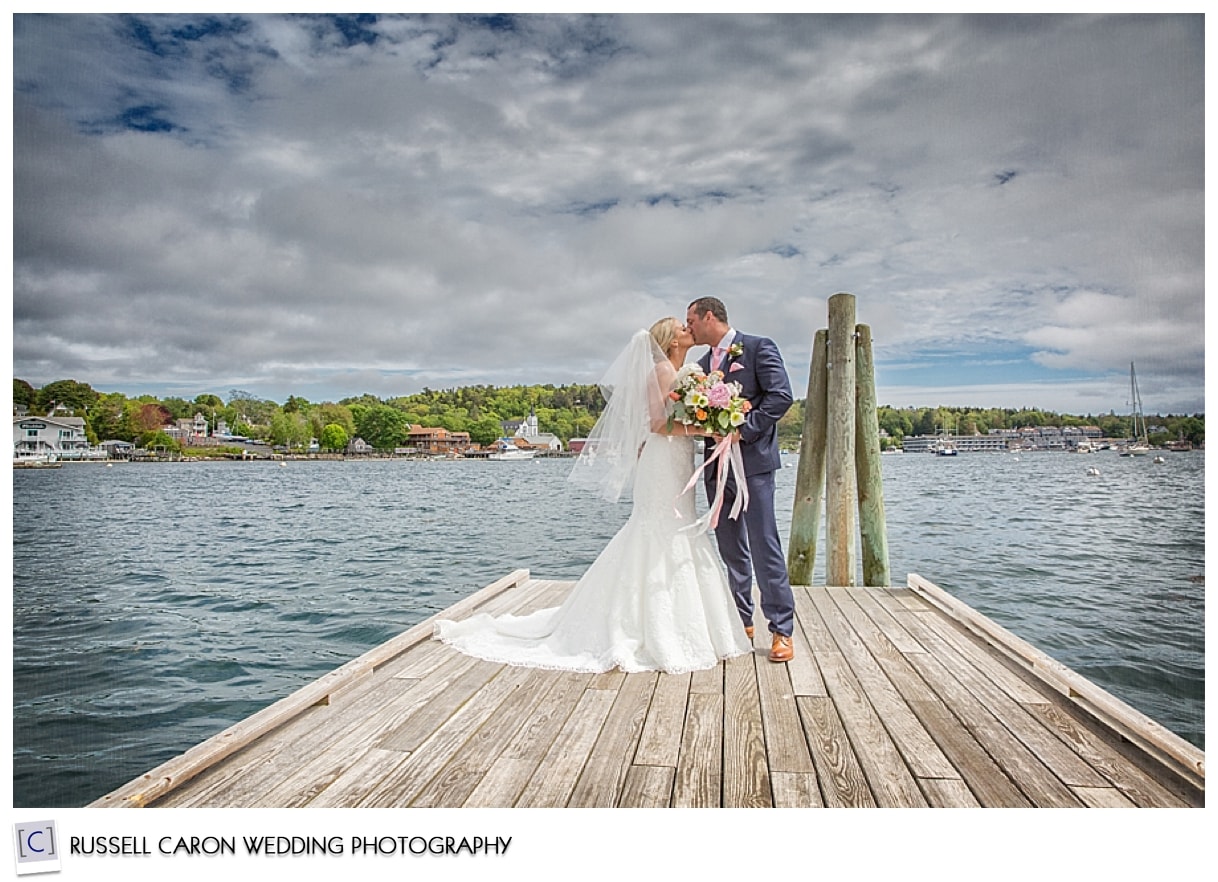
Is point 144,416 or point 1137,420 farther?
point 144,416

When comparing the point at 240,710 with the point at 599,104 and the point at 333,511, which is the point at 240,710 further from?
the point at 333,511

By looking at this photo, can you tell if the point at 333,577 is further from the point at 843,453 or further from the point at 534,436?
the point at 534,436

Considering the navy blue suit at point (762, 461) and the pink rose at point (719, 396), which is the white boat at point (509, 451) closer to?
the navy blue suit at point (762, 461)

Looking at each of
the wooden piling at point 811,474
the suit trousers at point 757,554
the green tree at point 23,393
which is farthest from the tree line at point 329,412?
the wooden piling at point 811,474

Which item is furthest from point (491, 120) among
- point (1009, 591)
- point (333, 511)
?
point (333, 511)

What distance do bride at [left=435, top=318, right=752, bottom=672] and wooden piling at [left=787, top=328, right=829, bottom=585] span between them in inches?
85.5

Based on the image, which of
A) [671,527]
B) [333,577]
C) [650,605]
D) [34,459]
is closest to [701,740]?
[650,605]

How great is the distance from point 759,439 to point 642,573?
789mm

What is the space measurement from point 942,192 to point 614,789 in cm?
709

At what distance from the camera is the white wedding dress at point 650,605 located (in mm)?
3395

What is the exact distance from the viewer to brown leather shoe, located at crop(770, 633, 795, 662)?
3480 mm

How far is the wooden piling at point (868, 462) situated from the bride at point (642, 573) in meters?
2.25

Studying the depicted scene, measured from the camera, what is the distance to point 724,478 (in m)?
3.63
